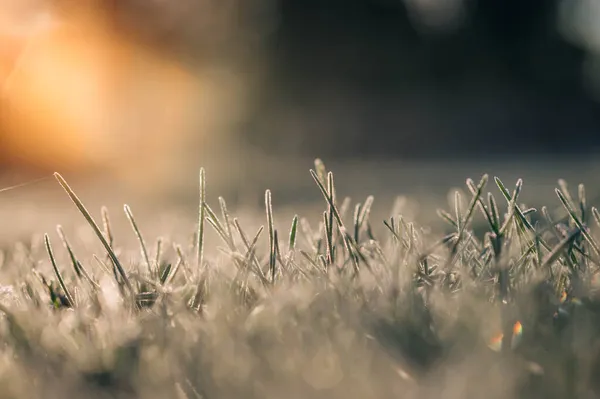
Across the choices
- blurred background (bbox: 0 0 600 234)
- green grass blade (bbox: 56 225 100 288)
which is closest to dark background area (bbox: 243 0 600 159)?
blurred background (bbox: 0 0 600 234)

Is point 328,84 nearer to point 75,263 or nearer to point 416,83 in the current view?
point 416,83

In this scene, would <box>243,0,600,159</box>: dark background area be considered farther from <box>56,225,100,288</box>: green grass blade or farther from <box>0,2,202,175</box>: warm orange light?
<box>56,225,100,288</box>: green grass blade

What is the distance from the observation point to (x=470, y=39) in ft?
58.0

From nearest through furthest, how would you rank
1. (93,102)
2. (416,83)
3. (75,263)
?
(75,263), (93,102), (416,83)

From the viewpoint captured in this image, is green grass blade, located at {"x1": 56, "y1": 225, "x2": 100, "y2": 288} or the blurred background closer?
green grass blade, located at {"x1": 56, "y1": 225, "x2": 100, "y2": 288}

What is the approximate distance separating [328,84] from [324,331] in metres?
16.4

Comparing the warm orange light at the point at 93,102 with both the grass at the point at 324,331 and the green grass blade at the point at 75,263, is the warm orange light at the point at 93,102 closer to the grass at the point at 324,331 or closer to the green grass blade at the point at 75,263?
the green grass blade at the point at 75,263

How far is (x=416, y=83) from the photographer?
1681 centimetres

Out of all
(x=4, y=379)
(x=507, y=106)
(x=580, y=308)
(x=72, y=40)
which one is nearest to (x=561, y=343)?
(x=580, y=308)

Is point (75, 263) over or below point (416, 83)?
over

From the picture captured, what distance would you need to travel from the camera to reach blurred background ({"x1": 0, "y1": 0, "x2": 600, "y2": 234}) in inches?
536

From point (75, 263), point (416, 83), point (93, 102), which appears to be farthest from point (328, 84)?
point (75, 263)

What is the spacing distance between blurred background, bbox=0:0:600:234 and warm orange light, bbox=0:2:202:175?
44 millimetres

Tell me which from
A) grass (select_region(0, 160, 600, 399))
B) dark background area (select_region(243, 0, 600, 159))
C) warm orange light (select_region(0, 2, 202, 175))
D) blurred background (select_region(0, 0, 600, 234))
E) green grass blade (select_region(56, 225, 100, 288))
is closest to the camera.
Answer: grass (select_region(0, 160, 600, 399))
